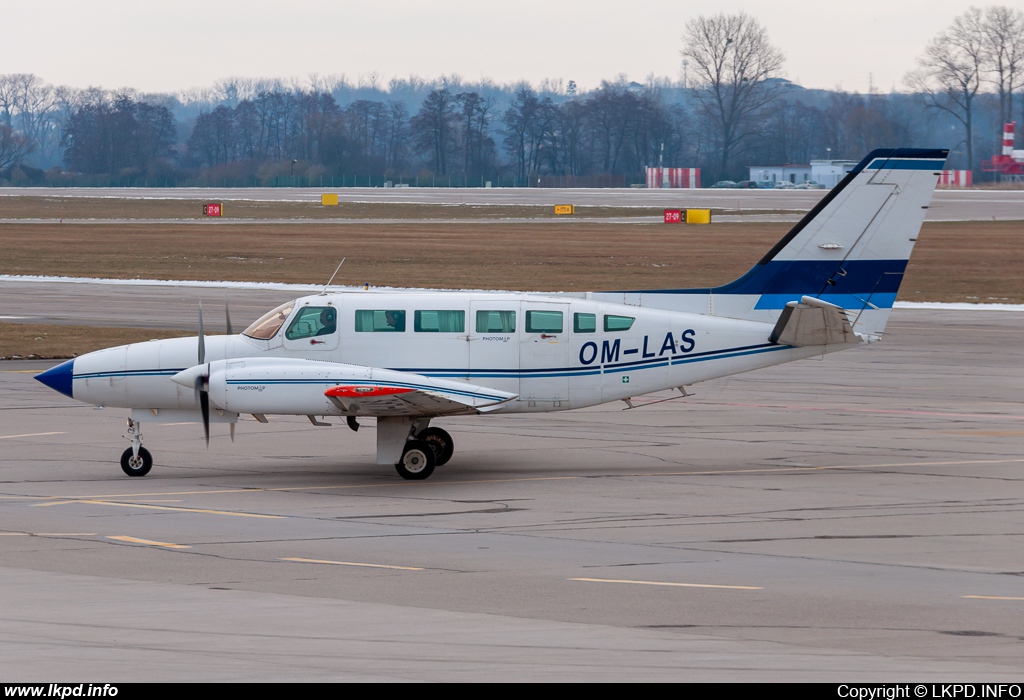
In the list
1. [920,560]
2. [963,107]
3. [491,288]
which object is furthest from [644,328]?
[963,107]

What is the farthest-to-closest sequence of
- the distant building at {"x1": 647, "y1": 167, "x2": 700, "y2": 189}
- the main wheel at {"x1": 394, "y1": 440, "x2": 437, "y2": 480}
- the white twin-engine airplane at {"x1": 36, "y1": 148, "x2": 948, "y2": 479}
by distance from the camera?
the distant building at {"x1": 647, "y1": 167, "x2": 700, "y2": 189} → the main wheel at {"x1": 394, "y1": 440, "x2": 437, "y2": 480} → the white twin-engine airplane at {"x1": 36, "y1": 148, "x2": 948, "y2": 479}

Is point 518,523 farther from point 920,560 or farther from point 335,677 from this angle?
point 335,677

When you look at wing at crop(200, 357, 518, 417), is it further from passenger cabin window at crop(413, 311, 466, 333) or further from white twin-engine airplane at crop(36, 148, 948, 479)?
passenger cabin window at crop(413, 311, 466, 333)

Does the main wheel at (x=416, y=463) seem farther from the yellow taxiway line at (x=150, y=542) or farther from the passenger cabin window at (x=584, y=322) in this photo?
the yellow taxiway line at (x=150, y=542)

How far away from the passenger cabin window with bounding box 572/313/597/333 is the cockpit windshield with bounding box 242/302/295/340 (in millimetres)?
4264

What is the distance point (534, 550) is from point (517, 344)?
17.3ft

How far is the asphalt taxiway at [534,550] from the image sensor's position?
9102 mm

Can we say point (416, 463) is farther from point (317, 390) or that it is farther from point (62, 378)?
point (62, 378)

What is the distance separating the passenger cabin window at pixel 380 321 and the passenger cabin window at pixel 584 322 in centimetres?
256

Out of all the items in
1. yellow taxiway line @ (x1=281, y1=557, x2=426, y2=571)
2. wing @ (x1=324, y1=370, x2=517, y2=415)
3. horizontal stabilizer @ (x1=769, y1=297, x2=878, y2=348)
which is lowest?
yellow taxiway line @ (x1=281, y1=557, x2=426, y2=571)

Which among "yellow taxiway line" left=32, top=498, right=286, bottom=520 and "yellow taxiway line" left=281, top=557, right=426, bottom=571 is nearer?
"yellow taxiway line" left=281, top=557, right=426, bottom=571

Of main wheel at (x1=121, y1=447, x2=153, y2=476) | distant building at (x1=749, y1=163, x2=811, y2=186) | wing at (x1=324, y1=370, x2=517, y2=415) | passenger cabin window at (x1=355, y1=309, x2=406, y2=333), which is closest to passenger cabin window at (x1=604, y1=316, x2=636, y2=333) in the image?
wing at (x1=324, y1=370, x2=517, y2=415)

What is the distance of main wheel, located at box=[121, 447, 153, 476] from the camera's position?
57.8 feet

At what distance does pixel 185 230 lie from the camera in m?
81.1
